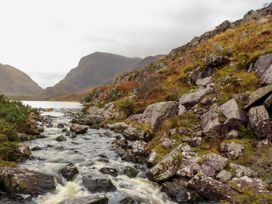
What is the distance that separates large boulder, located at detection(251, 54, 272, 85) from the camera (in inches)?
1124

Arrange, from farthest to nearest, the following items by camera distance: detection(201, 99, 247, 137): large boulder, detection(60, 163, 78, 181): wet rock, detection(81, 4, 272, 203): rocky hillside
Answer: detection(201, 99, 247, 137): large boulder, detection(60, 163, 78, 181): wet rock, detection(81, 4, 272, 203): rocky hillside

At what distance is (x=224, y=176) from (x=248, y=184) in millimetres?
1612

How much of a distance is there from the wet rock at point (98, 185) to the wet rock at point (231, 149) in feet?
28.5

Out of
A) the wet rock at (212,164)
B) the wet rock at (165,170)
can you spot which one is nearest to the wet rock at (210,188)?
the wet rock at (212,164)

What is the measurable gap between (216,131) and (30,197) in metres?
15.0

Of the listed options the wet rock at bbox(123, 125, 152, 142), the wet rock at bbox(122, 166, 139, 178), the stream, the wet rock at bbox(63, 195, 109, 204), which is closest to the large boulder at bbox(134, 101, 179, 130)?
the wet rock at bbox(123, 125, 152, 142)

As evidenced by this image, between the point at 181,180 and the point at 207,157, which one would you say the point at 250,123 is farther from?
the point at 181,180

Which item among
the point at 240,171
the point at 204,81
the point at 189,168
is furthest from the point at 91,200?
the point at 204,81

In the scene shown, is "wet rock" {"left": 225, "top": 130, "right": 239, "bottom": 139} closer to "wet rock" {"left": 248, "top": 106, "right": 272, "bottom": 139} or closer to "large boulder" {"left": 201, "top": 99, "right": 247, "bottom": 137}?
"large boulder" {"left": 201, "top": 99, "right": 247, "bottom": 137}

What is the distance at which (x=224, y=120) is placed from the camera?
2520cm

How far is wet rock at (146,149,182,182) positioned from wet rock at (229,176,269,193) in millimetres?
4364

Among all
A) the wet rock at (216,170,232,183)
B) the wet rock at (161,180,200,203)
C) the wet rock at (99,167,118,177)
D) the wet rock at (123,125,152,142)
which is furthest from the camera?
the wet rock at (123,125,152,142)

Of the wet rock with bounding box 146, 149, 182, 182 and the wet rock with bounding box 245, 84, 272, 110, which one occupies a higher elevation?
the wet rock with bounding box 245, 84, 272, 110

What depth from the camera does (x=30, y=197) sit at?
17172 mm
